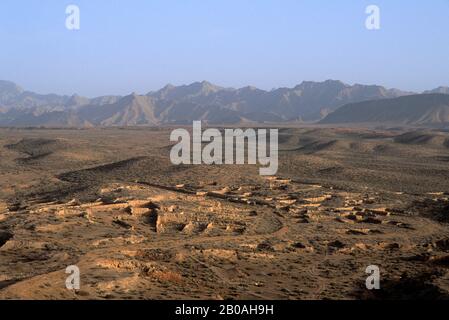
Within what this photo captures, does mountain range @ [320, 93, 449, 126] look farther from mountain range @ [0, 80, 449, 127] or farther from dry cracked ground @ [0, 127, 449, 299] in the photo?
dry cracked ground @ [0, 127, 449, 299]

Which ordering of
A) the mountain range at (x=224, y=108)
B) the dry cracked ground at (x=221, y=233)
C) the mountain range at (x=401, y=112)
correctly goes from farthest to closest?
the mountain range at (x=224, y=108)
the mountain range at (x=401, y=112)
the dry cracked ground at (x=221, y=233)

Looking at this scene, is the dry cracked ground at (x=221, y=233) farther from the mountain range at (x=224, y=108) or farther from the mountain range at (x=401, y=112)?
the mountain range at (x=224, y=108)

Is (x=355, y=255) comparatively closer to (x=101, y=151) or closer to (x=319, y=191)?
(x=319, y=191)

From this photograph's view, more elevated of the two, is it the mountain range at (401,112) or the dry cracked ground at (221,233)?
the mountain range at (401,112)

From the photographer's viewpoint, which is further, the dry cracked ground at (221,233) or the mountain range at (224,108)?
the mountain range at (224,108)

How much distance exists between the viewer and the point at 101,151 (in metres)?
39.5

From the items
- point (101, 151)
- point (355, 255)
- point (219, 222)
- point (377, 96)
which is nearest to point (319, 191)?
point (219, 222)

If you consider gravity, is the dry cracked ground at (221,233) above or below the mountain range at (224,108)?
below

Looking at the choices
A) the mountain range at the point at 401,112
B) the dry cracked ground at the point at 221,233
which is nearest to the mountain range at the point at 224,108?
the mountain range at the point at 401,112

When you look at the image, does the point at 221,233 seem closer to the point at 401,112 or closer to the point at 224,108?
the point at 401,112

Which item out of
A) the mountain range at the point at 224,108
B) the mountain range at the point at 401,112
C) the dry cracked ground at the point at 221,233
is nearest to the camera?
the dry cracked ground at the point at 221,233

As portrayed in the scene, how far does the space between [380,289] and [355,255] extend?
2.75 metres

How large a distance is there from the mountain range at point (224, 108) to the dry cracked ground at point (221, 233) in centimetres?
9630

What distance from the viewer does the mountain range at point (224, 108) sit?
434 ft
